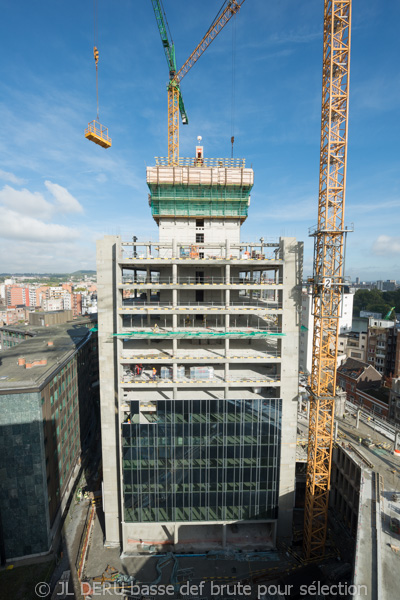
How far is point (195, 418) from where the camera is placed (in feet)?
106

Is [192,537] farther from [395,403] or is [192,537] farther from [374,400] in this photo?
[374,400]

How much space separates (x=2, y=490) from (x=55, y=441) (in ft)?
24.6

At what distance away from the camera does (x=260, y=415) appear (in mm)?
32812

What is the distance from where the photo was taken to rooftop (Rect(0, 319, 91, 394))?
3462 centimetres

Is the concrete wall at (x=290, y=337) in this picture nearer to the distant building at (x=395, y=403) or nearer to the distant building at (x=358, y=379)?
the distant building at (x=395, y=403)

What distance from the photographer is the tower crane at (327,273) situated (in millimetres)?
32469

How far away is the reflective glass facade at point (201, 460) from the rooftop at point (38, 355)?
1451cm

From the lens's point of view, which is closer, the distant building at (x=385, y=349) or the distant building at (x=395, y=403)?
the distant building at (x=395, y=403)

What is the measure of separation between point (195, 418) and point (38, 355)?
30.6m

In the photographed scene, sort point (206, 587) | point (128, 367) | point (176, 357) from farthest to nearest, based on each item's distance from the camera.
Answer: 1. point (128, 367)
2. point (176, 357)
3. point (206, 587)

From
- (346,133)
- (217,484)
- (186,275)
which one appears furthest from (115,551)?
(346,133)

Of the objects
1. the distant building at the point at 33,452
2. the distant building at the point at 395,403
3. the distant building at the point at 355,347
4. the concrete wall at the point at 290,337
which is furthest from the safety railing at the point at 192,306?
the distant building at the point at 355,347

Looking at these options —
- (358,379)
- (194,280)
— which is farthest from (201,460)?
(358,379)

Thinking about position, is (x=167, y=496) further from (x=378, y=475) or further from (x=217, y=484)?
(x=378, y=475)
